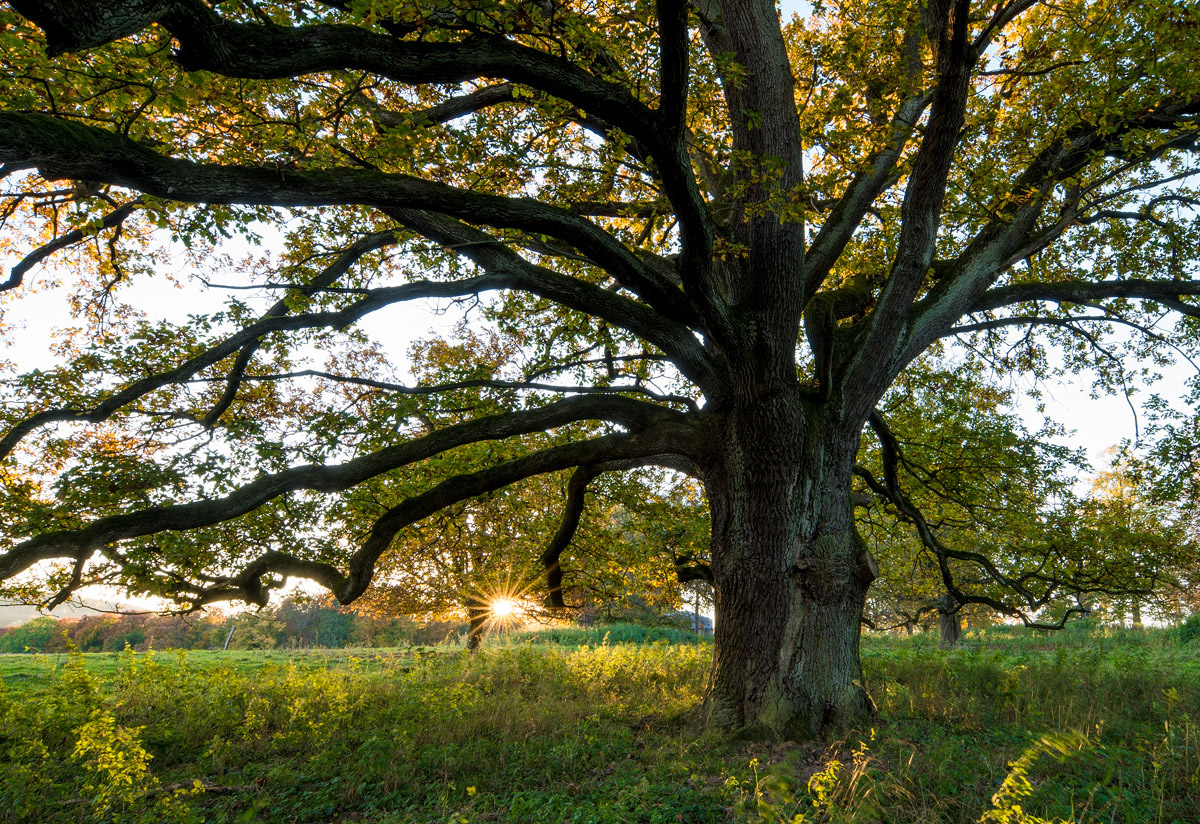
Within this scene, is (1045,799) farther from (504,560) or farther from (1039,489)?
(504,560)

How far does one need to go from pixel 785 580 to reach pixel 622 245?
13.6 feet

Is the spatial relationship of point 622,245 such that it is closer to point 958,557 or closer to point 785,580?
point 785,580

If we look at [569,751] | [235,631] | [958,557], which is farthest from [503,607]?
[235,631]

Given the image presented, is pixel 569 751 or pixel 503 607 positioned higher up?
pixel 503 607

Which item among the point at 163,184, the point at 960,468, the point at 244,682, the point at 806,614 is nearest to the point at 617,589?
the point at 806,614

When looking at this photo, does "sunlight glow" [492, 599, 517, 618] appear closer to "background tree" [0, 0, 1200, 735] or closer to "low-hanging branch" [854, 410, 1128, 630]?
"background tree" [0, 0, 1200, 735]

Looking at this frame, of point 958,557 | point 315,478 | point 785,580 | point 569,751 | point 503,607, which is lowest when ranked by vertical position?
point 569,751

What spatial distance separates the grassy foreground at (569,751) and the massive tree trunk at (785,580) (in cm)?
43

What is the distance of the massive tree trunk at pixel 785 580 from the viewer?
19.5 ft

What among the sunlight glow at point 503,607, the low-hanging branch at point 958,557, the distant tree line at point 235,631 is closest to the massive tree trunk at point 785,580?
the low-hanging branch at point 958,557

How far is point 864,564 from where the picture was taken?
6.42 metres

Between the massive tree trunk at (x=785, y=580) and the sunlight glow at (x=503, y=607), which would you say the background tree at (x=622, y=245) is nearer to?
the massive tree trunk at (x=785, y=580)

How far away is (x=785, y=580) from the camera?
6.20 meters

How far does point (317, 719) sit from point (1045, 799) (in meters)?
7.48
